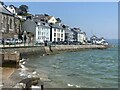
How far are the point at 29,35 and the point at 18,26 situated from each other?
3407 millimetres

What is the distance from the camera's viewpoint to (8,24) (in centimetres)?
6406

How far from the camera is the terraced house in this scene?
60.2 metres

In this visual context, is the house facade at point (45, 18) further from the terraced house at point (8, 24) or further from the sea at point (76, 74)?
the sea at point (76, 74)

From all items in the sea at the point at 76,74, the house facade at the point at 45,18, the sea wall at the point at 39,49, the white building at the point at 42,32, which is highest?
the house facade at the point at 45,18

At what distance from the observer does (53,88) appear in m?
A: 18.0

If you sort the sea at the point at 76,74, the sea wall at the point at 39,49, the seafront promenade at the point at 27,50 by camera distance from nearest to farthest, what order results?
the sea at the point at 76,74, the seafront promenade at the point at 27,50, the sea wall at the point at 39,49

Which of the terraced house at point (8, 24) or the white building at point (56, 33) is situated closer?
the terraced house at point (8, 24)

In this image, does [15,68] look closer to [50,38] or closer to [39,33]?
[39,33]

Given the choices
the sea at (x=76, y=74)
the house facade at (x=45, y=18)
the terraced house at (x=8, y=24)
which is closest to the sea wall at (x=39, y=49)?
the sea at (x=76, y=74)

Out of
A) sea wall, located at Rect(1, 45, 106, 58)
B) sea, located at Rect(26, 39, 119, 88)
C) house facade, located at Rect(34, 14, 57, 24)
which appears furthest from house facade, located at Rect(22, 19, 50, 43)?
sea, located at Rect(26, 39, 119, 88)

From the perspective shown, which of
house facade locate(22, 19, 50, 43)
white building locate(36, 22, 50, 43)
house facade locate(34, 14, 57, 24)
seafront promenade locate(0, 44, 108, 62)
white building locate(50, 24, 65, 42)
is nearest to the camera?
seafront promenade locate(0, 44, 108, 62)

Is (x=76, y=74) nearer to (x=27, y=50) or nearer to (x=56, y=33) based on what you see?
(x=27, y=50)

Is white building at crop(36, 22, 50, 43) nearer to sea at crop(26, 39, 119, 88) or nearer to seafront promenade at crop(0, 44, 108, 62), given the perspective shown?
seafront promenade at crop(0, 44, 108, 62)

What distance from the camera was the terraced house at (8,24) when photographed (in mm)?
60231
